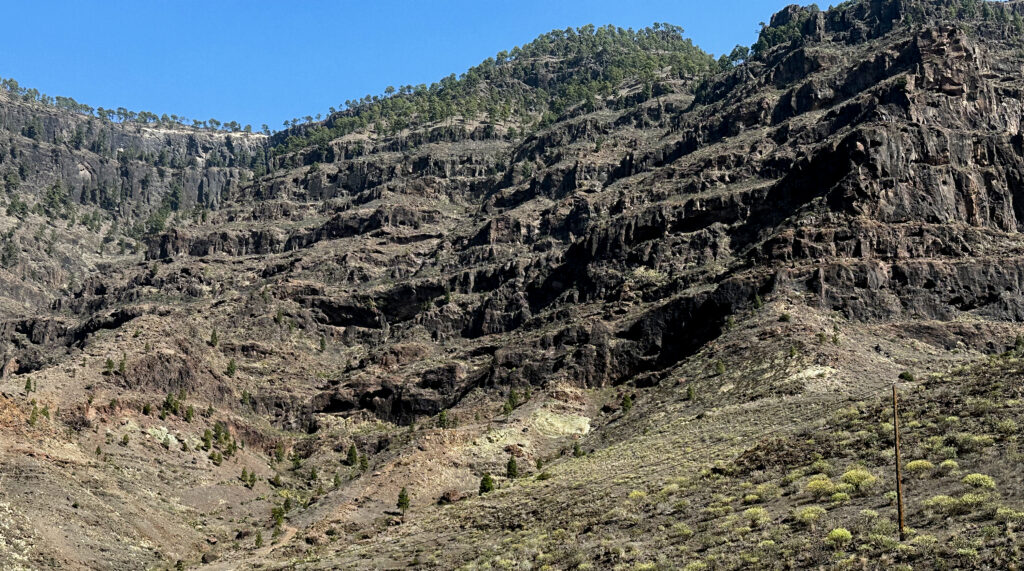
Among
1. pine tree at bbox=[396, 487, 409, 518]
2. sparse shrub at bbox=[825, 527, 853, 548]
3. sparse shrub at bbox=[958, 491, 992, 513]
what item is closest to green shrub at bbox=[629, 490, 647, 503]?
sparse shrub at bbox=[825, 527, 853, 548]

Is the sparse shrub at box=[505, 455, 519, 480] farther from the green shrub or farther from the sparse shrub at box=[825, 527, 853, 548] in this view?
the sparse shrub at box=[825, 527, 853, 548]

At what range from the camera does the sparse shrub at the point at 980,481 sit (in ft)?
150

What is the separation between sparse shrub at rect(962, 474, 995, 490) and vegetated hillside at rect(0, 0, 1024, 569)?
17 cm

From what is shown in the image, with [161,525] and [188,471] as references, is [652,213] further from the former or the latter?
[161,525]

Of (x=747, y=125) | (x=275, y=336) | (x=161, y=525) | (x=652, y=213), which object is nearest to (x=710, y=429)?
(x=161, y=525)

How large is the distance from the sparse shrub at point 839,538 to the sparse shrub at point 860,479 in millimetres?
8057

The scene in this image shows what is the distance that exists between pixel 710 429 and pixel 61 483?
189ft

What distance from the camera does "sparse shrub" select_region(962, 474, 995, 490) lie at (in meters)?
45.9

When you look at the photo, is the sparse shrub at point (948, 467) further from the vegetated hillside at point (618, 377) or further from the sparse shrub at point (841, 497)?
the sparse shrub at point (841, 497)

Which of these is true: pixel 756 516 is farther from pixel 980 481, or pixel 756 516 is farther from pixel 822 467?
pixel 980 481

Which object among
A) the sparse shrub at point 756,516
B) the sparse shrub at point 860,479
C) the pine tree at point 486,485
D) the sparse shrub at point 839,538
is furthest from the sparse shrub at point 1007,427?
the pine tree at point 486,485

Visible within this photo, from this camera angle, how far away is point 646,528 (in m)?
59.1

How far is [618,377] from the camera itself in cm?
12344

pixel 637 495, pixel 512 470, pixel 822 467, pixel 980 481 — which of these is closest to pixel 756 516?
pixel 822 467
